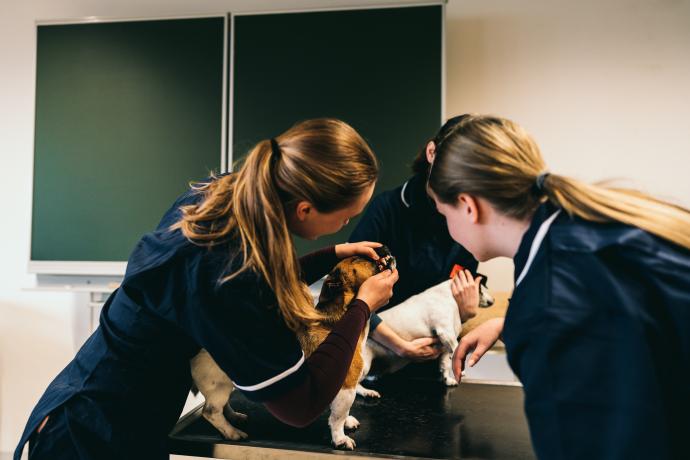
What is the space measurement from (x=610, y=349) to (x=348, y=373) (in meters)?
0.56

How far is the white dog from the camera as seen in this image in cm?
149

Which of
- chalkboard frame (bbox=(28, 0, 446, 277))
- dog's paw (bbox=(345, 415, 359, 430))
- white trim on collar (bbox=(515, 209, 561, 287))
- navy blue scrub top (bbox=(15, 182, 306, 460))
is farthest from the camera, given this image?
chalkboard frame (bbox=(28, 0, 446, 277))

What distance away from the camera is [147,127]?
2740mm

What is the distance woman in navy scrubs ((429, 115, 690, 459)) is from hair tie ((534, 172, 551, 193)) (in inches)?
0.8

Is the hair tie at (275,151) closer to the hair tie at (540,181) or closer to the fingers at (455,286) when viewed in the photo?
the hair tie at (540,181)

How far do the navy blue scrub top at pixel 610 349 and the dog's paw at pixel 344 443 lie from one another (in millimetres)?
401

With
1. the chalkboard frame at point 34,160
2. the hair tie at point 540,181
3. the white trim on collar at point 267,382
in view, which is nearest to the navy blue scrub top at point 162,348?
the white trim on collar at point 267,382

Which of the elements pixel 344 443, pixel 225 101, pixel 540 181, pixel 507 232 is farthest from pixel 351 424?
pixel 225 101

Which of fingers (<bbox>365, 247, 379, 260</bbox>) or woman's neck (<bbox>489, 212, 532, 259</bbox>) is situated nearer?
woman's neck (<bbox>489, 212, 532, 259</bbox>)

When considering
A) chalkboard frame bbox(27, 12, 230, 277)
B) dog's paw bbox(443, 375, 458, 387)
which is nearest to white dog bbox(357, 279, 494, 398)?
dog's paw bbox(443, 375, 458, 387)

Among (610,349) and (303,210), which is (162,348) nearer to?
(303,210)

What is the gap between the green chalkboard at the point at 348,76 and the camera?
2.49m

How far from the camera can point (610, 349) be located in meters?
0.68

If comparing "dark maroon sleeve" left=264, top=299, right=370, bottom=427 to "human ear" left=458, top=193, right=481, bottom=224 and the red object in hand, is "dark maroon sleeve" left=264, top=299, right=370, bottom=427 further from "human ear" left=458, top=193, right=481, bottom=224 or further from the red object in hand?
the red object in hand
